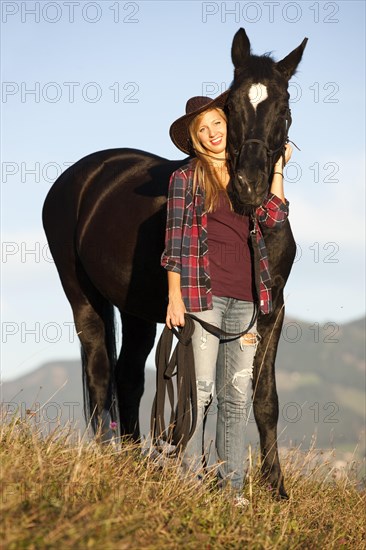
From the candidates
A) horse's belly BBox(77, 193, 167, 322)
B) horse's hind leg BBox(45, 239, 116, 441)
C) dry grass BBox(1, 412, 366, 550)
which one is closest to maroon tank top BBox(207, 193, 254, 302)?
dry grass BBox(1, 412, 366, 550)

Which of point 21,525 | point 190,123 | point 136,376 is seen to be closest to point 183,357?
point 190,123

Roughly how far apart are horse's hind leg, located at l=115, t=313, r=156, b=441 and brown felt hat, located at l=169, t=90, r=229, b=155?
81.2 inches

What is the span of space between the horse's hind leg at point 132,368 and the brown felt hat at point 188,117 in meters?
2.06

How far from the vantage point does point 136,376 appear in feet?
22.4

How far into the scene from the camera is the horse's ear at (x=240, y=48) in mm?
4914

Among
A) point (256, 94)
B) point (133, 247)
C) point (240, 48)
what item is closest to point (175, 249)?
point (256, 94)

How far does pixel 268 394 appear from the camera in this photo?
17.8ft

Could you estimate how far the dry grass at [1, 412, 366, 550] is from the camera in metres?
2.96

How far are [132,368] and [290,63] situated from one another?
9.34 feet

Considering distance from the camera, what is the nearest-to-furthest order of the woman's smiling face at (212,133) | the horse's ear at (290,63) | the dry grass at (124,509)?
the dry grass at (124,509) < the woman's smiling face at (212,133) < the horse's ear at (290,63)

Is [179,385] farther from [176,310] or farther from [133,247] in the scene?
[133,247]

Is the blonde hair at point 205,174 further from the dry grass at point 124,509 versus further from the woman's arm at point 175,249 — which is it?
the dry grass at point 124,509

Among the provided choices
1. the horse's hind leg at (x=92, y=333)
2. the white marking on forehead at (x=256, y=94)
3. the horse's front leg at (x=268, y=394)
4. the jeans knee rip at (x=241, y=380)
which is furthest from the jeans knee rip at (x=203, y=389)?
the horse's hind leg at (x=92, y=333)

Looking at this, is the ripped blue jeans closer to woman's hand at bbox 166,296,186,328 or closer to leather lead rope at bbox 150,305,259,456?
leather lead rope at bbox 150,305,259,456
